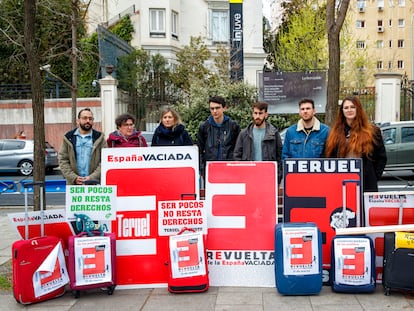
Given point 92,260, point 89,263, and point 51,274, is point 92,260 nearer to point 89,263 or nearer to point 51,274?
point 89,263

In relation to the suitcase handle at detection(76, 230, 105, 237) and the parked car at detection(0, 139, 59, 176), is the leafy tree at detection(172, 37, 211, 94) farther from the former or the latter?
the suitcase handle at detection(76, 230, 105, 237)

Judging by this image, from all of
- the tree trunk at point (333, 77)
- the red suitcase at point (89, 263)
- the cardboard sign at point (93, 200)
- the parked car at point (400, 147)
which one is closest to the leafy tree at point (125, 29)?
the parked car at point (400, 147)

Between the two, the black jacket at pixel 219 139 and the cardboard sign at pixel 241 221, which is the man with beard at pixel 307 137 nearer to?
the cardboard sign at pixel 241 221

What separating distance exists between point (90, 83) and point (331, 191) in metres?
26.1

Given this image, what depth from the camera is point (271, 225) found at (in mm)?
5289

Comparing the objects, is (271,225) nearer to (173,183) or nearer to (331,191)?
(331,191)

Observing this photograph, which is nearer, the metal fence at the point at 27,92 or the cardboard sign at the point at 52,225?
the cardboard sign at the point at 52,225

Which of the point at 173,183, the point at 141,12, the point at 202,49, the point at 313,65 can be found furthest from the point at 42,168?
the point at 141,12

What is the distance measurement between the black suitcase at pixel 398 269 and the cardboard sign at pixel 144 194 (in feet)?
→ 7.13

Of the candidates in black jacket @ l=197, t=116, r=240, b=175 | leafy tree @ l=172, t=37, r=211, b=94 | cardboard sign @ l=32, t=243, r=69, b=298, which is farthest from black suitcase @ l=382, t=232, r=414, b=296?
leafy tree @ l=172, t=37, r=211, b=94

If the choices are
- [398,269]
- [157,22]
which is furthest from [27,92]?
[398,269]

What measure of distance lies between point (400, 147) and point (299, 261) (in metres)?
11.2

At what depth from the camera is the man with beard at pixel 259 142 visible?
5.88m

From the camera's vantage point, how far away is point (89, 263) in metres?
4.92
